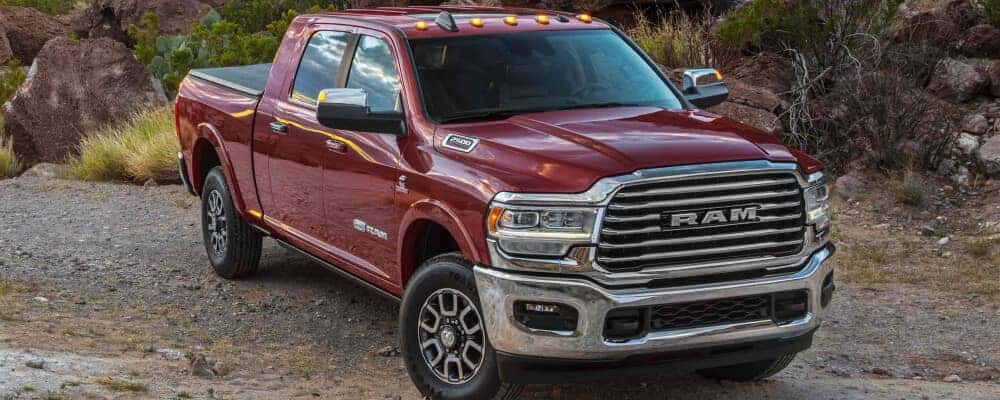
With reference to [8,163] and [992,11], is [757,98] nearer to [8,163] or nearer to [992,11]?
[992,11]

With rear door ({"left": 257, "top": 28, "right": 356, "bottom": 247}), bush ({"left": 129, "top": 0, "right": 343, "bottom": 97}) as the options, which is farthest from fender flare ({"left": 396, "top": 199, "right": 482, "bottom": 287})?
bush ({"left": 129, "top": 0, "right": 343, "bottom": 97})

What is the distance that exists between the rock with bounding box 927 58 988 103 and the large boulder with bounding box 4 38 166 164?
27.9 feet

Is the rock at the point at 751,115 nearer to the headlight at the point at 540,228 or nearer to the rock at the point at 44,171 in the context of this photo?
the headlight at the point at 540,228

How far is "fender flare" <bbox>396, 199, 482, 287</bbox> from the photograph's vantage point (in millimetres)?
5754

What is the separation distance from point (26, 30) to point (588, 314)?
20915 millimetres

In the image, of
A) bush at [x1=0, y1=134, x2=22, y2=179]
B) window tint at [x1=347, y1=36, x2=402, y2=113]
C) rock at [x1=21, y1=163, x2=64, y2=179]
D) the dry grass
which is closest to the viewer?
the dry grass

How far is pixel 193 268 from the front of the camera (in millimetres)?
9633

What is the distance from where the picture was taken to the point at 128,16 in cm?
2252

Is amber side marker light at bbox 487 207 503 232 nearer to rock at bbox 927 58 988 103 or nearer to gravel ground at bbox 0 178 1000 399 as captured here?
gravel ground at bbox 0 178 1000 399

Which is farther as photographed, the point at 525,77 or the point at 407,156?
the point at 525,77

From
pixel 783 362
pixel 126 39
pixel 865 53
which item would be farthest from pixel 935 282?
pixel 126 39

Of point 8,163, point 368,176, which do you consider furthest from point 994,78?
point 8,163

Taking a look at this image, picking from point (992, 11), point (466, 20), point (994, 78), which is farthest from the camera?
point (992, 11)

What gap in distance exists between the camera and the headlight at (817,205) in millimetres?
5863
